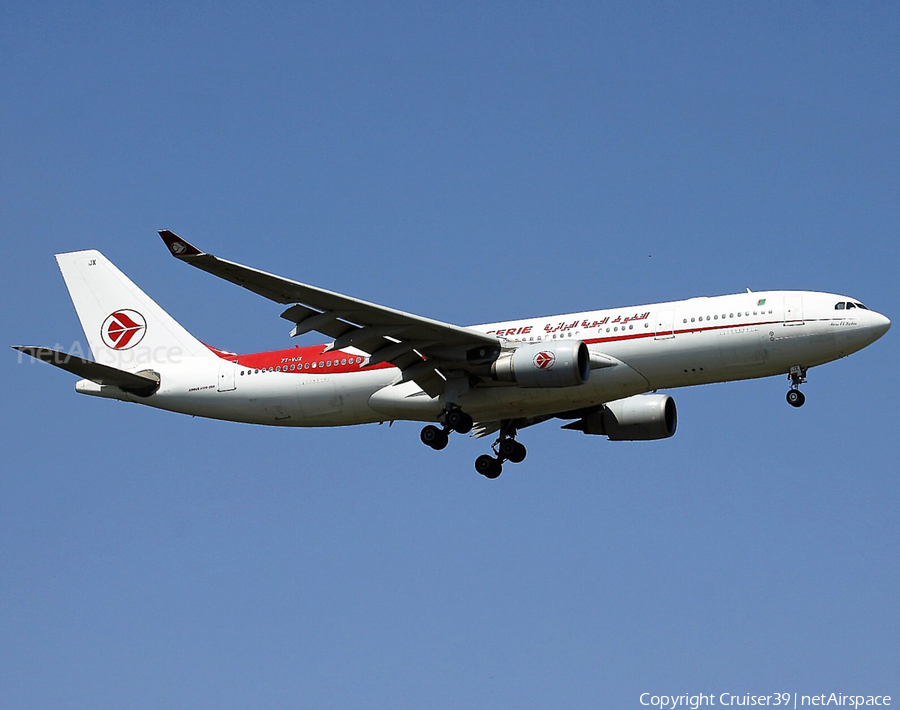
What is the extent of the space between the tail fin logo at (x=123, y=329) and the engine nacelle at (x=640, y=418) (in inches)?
645

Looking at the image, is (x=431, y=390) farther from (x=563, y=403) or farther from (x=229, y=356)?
(x=229, y=356)

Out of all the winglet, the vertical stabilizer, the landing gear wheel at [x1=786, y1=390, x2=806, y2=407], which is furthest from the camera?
the vertical stabilizer

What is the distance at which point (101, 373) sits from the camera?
39.0m

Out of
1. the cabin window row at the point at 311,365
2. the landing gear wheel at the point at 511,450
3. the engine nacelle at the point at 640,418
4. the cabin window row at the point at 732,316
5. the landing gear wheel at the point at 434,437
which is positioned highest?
the cabin window row at the point at 732,316

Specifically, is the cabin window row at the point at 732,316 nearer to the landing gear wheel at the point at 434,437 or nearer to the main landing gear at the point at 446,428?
the main landing gear at the point at 446,428

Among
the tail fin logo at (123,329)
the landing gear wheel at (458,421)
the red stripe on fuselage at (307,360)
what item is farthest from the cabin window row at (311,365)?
the tail fin logo at (123,329)

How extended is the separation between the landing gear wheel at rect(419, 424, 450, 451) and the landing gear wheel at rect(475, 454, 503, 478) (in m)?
2.89

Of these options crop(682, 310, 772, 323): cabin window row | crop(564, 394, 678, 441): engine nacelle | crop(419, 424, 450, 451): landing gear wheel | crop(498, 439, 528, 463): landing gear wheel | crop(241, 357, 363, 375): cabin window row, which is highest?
crop(682, 310, 772, 323): cabin window row

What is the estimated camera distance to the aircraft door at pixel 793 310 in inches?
1335

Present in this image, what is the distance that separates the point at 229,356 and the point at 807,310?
1869 cm

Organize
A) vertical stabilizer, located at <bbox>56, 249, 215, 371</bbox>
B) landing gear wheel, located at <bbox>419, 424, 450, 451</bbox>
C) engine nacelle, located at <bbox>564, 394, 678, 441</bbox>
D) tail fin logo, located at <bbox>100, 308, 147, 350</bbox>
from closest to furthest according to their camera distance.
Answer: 1. landing gear wheel, located at <bbox>419, 424, 450, 451</bbox>
2. engine nacelle, located at <bbox>564, 394, 678, 441</bbox>
3. vertical stabilizer, located at <bbox>56, 249, 215, 371</bbox>
4. tail fin logo, located at <bbox>100, 308, 147, 350</bbox>

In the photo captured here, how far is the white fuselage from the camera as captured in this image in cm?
3397

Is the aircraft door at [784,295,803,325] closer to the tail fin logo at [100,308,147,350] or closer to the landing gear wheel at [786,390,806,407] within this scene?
the landing gear wheel at [786,390,806,407]

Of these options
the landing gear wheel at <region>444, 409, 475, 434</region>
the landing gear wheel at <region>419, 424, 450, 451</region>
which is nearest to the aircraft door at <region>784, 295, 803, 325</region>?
the landing gear wheel at <region>444, 409, 475, 434</region>
